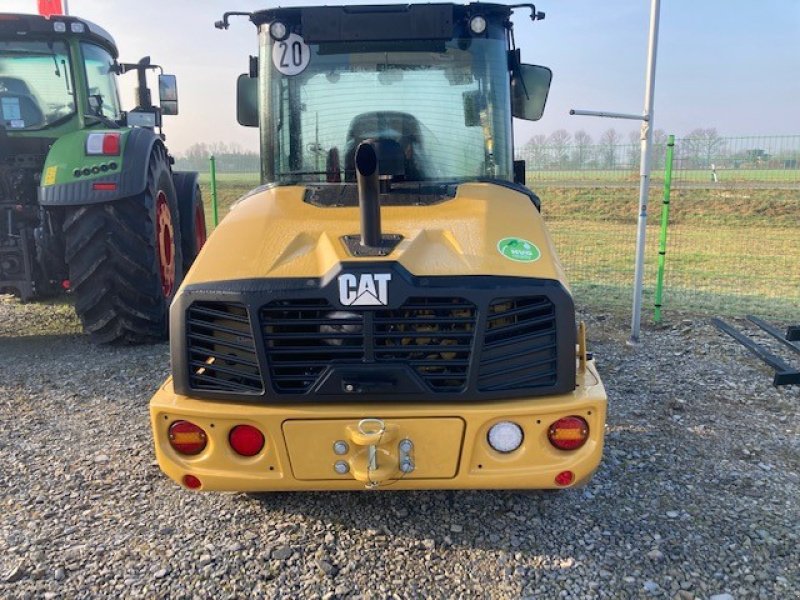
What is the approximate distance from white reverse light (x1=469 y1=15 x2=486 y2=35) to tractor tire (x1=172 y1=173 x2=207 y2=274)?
4579 mm

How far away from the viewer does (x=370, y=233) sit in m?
2.87

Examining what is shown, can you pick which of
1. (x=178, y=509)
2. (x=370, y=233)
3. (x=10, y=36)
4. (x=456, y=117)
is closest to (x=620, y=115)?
(x=456, y=117)

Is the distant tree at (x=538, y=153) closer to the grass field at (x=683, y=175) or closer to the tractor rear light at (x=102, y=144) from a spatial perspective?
the grass field at (x=683, y=175)

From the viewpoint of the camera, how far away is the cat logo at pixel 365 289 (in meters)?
2.71

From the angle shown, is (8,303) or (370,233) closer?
(370,233)

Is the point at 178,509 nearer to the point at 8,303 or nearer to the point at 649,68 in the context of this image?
the point at 649,68

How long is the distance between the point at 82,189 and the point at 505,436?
4.21 m

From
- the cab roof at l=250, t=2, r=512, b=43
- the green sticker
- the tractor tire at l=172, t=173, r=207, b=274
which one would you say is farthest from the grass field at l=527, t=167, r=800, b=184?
the green sticker

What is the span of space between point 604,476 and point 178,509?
7.46 feet

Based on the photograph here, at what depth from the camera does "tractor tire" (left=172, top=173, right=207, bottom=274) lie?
24.1 feet

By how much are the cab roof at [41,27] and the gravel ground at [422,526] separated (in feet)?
11.7

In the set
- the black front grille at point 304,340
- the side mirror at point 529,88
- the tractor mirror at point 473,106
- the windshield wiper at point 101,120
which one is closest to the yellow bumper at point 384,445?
the black front grille at point 304,340

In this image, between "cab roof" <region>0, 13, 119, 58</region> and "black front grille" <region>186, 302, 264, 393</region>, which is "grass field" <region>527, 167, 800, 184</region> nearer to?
"cab roof" <region>0, 13, 119, 58</region>

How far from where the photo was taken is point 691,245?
43.4 feet
